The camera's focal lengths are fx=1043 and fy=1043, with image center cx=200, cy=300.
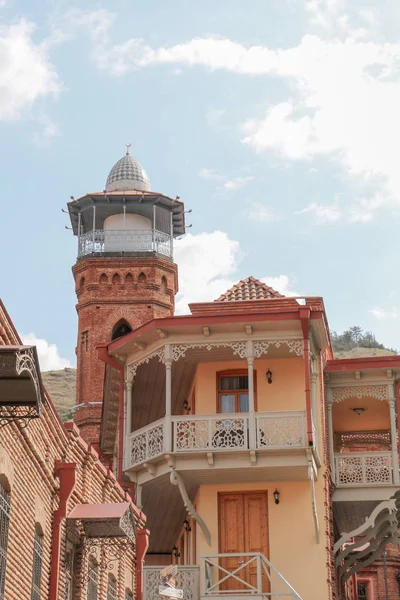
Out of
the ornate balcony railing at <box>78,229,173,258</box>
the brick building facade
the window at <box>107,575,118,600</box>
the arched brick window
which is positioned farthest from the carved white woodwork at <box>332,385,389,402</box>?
the ornate balcony railing at <box>78,229,173,258</box>

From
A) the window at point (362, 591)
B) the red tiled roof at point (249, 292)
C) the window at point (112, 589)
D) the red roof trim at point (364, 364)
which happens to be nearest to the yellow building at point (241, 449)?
the red roof trim at point (364, 364)

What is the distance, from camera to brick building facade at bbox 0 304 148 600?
12047mm

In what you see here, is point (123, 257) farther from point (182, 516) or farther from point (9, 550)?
point (9, 550)

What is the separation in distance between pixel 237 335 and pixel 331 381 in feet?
12.7

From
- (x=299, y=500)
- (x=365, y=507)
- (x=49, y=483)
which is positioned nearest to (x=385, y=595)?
(x=365, y=507)

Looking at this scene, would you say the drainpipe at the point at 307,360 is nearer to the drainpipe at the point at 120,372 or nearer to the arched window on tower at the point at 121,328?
the drainpipe at the point at 120,372

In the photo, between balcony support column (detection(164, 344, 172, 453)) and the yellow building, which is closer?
the yellow building

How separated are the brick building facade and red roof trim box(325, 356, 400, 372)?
907 centimetres

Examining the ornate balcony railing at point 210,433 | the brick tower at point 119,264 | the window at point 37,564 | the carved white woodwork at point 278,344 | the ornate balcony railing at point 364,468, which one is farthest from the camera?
the brick tower at point 119,264

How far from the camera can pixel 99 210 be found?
44031mm

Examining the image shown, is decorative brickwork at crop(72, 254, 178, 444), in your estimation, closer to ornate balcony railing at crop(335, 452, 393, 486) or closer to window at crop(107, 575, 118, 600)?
ornate balcony railing at crop(335, 452, 393, 486)

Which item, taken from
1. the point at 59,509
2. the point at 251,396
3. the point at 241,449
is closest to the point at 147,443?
the point at 241,449

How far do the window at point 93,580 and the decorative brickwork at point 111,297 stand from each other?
78.6ft

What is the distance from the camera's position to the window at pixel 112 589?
58.9ft
